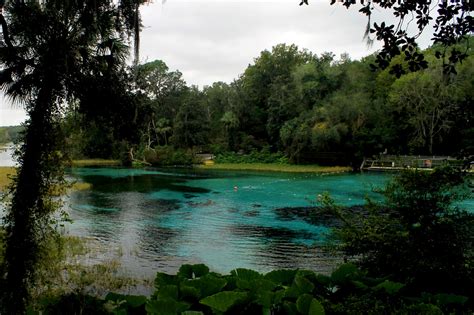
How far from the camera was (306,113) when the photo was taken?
5591 centimetres

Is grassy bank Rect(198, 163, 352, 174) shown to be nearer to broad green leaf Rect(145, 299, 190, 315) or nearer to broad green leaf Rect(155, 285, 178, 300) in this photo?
broad green leaf Rect(155, 285, 178, 300)

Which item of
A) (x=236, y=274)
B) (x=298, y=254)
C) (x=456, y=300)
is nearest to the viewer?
(x=456, y=300)

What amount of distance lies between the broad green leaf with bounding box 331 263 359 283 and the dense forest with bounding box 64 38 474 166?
28.3 meters

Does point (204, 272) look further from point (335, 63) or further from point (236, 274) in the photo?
point (335, 63)

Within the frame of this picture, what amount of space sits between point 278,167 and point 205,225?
112ft

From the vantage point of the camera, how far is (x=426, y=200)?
274 inches

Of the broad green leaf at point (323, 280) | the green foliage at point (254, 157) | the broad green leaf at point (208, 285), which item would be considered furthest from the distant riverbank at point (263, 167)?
the broad green leaf at point (208, 285)

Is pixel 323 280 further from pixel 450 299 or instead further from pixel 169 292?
pixel 169 292

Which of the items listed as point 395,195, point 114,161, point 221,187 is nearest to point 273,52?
point 114,161

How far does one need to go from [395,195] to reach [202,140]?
190 ft

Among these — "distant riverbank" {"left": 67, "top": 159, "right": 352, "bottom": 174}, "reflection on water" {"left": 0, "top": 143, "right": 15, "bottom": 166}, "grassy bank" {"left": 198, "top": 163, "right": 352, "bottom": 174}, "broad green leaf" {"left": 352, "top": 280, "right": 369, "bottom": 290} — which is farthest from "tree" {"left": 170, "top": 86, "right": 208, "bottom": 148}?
"broad green leaf" {"left": 352, "top": 280, "right": 369, "bottom": 290}

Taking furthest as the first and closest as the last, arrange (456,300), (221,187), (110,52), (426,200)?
(221,187) < (110,52) < (426,200) < (456,300)

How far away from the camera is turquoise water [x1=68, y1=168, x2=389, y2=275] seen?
12.6 meters

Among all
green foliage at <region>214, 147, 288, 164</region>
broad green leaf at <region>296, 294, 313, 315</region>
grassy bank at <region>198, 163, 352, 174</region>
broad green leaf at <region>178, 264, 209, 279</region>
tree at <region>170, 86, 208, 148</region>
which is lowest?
grassy bank at <region>198, 163, 352, 174</region>
